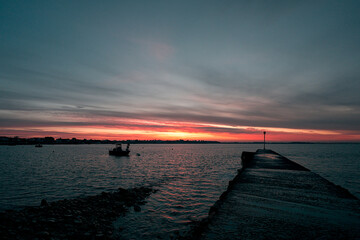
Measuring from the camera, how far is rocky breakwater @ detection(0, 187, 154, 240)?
781cm

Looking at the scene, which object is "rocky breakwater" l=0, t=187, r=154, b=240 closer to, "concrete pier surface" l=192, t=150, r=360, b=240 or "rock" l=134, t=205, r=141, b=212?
"rock" l=134, t=205, r=141, b=212

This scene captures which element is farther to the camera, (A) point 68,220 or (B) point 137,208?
(B) point 137,208

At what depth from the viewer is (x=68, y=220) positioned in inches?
362

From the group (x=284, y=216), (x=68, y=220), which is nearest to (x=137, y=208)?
(x=68, y=220)

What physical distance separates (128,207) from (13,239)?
6.13 m

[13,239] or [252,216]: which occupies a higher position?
[252,216]

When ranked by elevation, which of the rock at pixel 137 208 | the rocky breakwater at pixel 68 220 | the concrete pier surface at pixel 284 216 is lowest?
the rock at pixel 137 208

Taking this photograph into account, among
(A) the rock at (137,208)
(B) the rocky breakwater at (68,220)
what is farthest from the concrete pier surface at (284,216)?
(A) the rock at (137,208)

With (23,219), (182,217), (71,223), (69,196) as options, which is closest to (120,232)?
(71,223)

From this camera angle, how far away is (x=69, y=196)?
50.4 feet

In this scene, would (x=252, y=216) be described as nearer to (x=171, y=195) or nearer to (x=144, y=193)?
(x=171, y=195)

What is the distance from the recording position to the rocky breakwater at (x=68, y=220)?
7809mm

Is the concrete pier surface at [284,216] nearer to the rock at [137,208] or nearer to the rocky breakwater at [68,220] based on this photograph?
the rocky breakwater at [68,220]

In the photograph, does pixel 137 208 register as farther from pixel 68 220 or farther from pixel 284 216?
pixel 284 216
